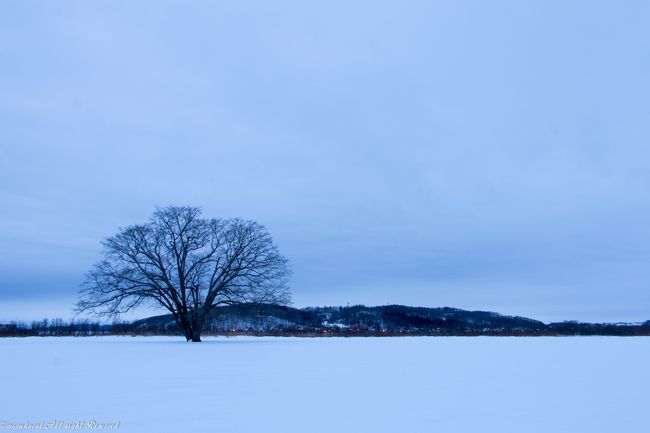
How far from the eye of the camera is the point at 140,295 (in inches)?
1454

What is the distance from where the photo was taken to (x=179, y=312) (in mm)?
37812
